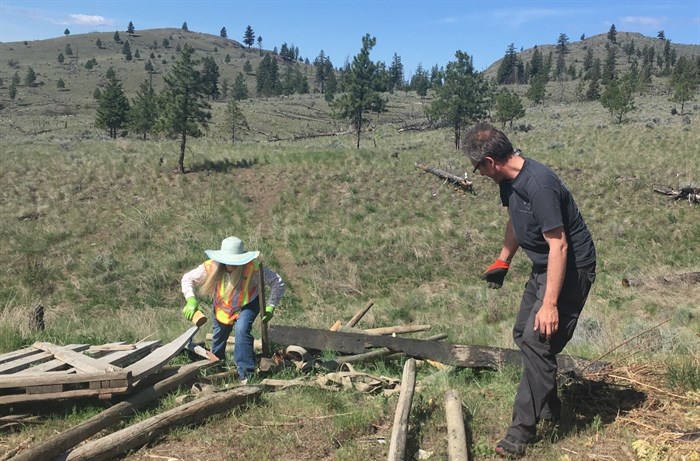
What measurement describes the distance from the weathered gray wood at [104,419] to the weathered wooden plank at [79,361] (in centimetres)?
38

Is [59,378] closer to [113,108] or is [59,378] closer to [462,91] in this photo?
[462,91]

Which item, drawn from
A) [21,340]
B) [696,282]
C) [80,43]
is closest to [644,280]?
[696,282]

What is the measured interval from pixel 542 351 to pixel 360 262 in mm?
14339

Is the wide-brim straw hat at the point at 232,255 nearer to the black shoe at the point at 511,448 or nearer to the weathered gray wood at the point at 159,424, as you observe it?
the weathered gray wood at the point at 159,424

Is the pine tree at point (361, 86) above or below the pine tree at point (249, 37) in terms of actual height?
below

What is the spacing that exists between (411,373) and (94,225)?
19.0 m

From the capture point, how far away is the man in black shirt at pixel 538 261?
3.66 metres

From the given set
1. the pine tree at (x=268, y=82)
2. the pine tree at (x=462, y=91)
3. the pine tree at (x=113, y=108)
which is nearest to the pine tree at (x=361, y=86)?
the pine tree at (x=462, y=91)

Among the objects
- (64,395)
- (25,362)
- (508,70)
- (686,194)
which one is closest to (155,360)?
(64,395)

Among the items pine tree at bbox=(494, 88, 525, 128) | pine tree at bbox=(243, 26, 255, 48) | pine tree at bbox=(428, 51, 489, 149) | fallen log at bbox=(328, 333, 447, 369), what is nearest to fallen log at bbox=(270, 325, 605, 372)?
fallen log at bbox=(328, 333, 447, 369)

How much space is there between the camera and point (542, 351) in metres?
3.82

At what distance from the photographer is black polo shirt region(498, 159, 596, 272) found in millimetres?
3611

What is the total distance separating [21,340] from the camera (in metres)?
6.91

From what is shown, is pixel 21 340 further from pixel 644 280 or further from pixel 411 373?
pixel 644 280
